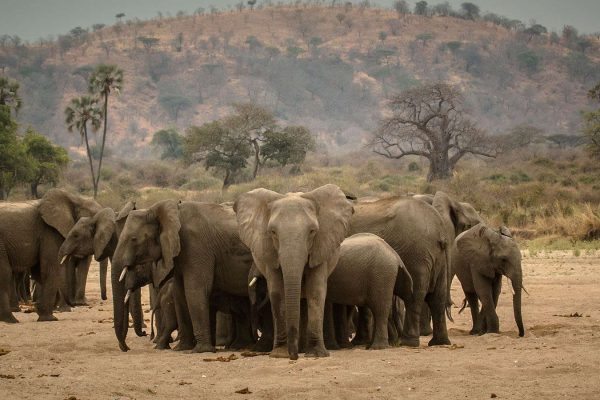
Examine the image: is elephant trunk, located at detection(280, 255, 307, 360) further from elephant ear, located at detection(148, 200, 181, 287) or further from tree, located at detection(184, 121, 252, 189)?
tree, located at detection(184, 121, 252, 189)

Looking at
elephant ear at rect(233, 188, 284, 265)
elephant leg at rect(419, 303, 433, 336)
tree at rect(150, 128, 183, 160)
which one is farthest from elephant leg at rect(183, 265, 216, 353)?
tree at rect(150, 128, 183, 160)

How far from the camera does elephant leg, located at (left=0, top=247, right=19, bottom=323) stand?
1548cm

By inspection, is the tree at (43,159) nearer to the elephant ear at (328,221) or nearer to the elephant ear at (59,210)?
the elephant ear at (59,210)

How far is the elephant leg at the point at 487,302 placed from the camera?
44.6ft

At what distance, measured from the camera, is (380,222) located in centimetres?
1302

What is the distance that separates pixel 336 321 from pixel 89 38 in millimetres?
119901

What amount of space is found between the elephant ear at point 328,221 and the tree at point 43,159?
36459mm

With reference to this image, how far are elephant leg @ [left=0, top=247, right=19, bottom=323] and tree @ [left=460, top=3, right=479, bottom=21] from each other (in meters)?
123

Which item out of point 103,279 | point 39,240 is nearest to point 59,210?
point 39,240

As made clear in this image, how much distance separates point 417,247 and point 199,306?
251cm

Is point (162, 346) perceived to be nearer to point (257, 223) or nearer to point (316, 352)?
point (257, 223)

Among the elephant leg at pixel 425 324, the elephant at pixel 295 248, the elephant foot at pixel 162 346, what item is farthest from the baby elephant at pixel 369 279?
the elephant leg at pixel 425 324

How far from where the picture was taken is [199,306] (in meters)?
12.1

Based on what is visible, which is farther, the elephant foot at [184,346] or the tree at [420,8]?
the tree at [420,8]
